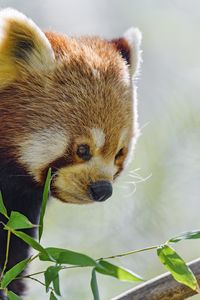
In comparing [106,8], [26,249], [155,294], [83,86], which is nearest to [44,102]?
[83,86]

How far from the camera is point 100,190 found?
4.09 meters

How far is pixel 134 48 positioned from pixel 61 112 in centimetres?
77

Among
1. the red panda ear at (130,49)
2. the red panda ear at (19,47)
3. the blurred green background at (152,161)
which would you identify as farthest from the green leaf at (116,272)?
the blurred green background at (152,161)

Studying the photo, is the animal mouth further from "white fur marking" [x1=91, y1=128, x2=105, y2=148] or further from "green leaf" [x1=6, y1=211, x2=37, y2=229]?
"green leaf" [x1=6, y1=211, x2=37, y2=229]

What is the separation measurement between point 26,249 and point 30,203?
30cm

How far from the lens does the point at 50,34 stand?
4.48 m

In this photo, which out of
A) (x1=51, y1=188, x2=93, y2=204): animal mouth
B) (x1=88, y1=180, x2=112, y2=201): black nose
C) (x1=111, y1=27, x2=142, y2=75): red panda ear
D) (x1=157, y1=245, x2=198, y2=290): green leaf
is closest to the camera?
(x1=157, y1=245, x2=198, y2=290): green leaf

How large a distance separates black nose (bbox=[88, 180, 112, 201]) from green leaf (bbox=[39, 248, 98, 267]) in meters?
0.85

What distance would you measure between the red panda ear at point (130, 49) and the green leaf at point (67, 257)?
66.6 inches

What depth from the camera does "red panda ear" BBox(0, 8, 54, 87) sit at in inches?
163

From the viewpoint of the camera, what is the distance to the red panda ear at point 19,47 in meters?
4.14

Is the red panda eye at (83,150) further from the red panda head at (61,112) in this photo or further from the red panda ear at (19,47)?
the red panda ear at (19,47)

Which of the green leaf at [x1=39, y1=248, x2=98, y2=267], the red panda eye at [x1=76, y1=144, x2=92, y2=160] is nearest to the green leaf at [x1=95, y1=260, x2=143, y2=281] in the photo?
the green leaf at [x1=39, y1=248, x2=98, y2=267]

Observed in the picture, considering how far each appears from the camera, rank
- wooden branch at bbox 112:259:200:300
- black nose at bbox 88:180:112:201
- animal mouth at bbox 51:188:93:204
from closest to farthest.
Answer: wooden branch at bbox 112:259:200:300 < black nose at bbox 88:180:112:201 < animal mouth at bbox 51:188:93:204
